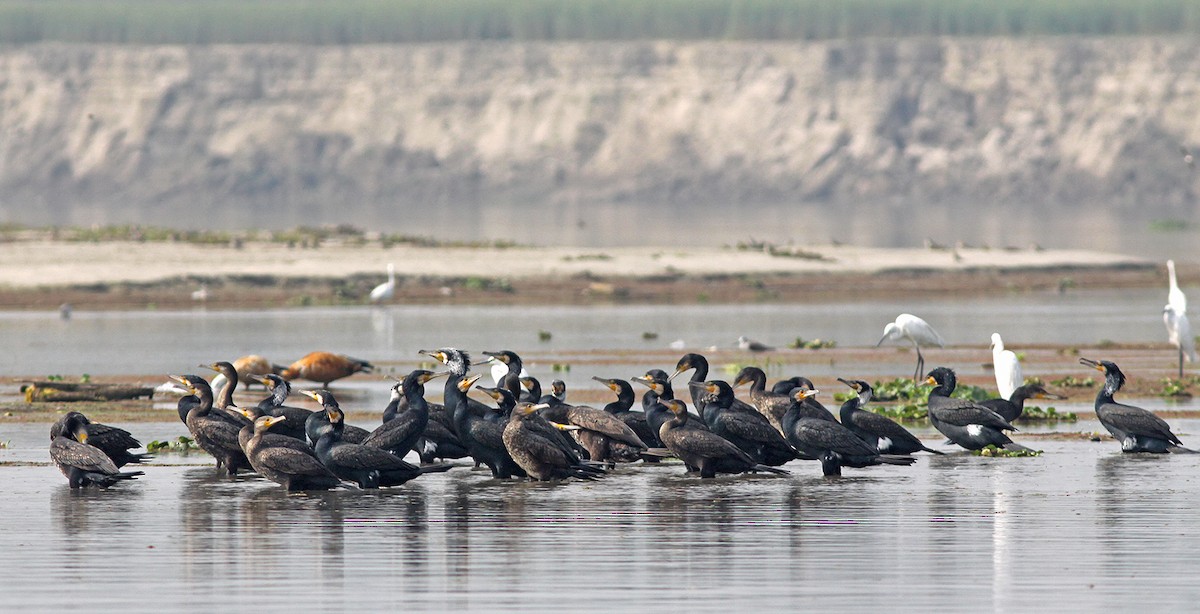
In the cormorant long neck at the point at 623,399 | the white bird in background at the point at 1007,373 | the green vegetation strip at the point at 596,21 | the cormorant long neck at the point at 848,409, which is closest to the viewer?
the cormorant long neck at the point at 848,409

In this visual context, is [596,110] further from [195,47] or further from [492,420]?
[492,420]

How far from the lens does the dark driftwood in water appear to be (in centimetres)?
2552

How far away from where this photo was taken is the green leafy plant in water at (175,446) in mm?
20828

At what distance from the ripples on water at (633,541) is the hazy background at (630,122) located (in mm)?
110010

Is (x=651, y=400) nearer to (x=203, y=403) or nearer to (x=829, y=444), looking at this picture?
(x=829, y=444)

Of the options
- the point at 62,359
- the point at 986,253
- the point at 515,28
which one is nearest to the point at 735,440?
the point at 62,359

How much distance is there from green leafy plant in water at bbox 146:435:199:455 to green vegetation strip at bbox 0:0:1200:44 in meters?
158

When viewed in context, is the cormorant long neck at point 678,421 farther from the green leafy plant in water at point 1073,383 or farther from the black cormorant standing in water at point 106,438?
the green leafy plant in water at point 1073,383

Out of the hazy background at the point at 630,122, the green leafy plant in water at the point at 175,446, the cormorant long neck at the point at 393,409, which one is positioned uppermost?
the hazy background at the point at 630,122

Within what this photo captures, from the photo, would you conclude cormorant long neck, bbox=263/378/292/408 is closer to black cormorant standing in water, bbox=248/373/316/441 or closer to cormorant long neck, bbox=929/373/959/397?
black cormorant standing in water, bbox=248/373/316/441

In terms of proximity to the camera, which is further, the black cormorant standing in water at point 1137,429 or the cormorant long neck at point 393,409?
the black cormorant standing in water at point 1137,429

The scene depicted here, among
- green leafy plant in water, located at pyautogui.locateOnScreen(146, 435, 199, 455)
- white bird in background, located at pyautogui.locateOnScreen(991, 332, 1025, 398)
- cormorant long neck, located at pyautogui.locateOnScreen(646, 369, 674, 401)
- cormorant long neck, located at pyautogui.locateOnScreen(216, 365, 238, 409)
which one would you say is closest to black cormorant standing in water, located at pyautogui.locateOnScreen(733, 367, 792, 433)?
cormorant long neck, located at pyautogui.locateOnScreen(646, 369, 674, 401)

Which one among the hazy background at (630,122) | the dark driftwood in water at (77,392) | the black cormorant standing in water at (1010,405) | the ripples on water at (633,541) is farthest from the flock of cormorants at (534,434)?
the hazy background at (630,122)

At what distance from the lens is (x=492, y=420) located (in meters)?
18.9
